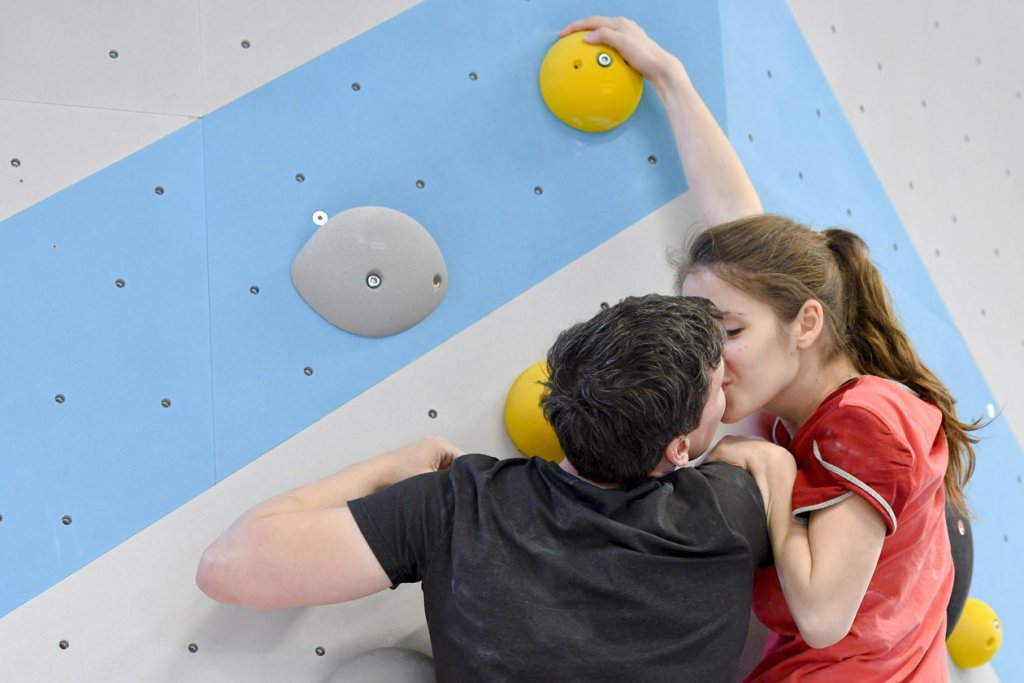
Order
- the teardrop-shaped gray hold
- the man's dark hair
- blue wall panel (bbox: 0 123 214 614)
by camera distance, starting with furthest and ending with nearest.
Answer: the teardrop-shaped gray hold
blue wall panel (bbox: 0 123 214 614)
the man's dark hair

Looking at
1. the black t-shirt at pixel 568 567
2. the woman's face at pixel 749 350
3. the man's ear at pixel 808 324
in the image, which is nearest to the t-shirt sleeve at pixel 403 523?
the black t-shirt at pixel 568 567

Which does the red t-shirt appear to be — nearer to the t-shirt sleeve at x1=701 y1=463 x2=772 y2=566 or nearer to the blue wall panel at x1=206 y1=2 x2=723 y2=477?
the t-shirt sleeve at x1=701 y1=463 x2=772 y2=566

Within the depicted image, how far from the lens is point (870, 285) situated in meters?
1.44

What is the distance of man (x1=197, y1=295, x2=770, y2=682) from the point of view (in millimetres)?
1096

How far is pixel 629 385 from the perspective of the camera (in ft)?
3.56

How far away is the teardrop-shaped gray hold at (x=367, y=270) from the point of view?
4.59ft

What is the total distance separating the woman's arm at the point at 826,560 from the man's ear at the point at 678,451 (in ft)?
0.42

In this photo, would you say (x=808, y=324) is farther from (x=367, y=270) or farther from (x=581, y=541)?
(x=367, y=270)

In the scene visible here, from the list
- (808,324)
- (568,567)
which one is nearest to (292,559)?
(568,567)

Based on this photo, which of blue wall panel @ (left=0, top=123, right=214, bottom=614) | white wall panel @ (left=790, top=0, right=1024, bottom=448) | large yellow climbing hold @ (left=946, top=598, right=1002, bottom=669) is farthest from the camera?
white wall panel @ (left=790, top=0, right=1024, bottom=448)

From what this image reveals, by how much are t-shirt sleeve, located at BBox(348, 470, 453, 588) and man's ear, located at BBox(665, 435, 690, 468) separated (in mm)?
240

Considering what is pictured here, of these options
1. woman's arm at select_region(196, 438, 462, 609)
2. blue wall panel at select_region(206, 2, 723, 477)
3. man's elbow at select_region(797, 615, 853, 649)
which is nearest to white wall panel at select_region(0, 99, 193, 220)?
blue wall panel at select_region(206, 2, 723, 477)

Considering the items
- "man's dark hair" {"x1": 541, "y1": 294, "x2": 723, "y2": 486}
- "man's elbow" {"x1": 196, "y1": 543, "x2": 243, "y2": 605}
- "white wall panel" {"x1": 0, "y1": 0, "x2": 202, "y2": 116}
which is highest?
"white wall panel" {"x1": 0, "y1": 0, "x2": 202, "y2": 116}

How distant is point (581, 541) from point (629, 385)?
173 mm
